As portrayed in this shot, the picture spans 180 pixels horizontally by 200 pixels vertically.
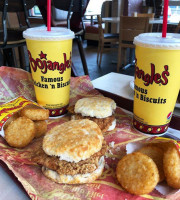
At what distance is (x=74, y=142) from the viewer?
0.77m

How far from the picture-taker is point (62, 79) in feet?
3.77

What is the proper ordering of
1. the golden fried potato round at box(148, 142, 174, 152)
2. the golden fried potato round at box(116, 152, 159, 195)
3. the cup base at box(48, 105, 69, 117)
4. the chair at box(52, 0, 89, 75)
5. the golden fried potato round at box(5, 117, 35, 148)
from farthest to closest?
1. the chair at box(52, 0, 89, 75)
2. the cup base at box(48, 105, 69, 117)
3. the golden fried potato round at box(5, 117, 35, 148)
4. the golden fried potato round at box(148, 142, 174, 152)
5. the golden fried potato round at box(116, 152, 159, 195)

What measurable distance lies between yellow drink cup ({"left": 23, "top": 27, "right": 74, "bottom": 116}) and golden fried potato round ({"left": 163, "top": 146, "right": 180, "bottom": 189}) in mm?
691

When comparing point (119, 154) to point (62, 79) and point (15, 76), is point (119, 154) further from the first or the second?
point (15, 76)

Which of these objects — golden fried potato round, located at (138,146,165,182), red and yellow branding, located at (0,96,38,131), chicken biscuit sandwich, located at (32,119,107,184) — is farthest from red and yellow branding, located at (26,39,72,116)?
golden fried potato round, located at (138,146,165,182)

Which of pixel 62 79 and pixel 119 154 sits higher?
pixel 62 79

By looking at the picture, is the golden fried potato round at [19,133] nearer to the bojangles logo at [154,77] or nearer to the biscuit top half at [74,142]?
the biscuit top half at [74,142]

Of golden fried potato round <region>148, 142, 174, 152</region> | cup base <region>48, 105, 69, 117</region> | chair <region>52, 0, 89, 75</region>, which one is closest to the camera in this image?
golden fried potato round <region>148, 142, 174, 152</region>

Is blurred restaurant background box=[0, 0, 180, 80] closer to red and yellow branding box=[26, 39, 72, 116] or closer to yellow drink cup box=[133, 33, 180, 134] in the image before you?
red and yellow branding box=[26, 39, 72, 116]

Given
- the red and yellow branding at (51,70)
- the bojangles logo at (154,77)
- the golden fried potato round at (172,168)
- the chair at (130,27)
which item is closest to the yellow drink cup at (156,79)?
the bojangles logo at (154,77)

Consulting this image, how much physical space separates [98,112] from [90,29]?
7.33m

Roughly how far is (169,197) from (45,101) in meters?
0.81

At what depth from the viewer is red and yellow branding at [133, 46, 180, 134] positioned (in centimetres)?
86

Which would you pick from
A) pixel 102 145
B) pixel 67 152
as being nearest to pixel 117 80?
pixel 102 145
